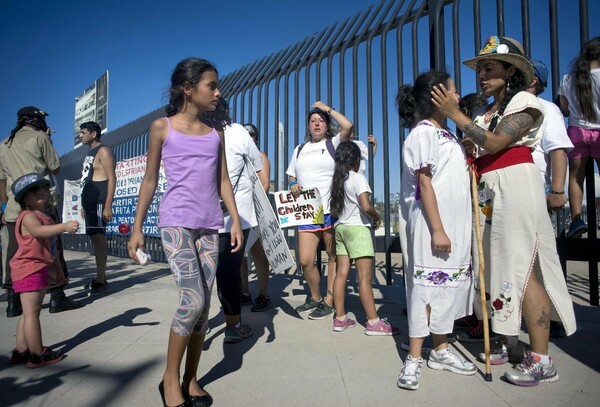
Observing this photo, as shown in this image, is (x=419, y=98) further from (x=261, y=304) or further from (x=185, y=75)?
(x=261, y=304)

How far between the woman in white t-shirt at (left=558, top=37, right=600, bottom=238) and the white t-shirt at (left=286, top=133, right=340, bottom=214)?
6.04ft

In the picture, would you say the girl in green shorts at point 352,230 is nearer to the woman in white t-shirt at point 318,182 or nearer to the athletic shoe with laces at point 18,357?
the woman in white t-shirt at point 318,182

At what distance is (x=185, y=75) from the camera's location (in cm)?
244

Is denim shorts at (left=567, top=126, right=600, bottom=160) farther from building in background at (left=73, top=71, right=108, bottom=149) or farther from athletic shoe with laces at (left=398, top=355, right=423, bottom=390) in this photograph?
building in background at (left=73, top=71, right=108, bottom=149)

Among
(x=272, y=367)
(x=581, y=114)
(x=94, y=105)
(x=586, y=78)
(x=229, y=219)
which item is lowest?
(x=272, y=367)

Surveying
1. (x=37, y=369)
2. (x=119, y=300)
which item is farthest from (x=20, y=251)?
(x=119, y=300)

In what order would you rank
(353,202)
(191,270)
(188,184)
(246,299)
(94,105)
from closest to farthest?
(191,270)
(188,184)
(353,202)
(246,299)
(94,105)

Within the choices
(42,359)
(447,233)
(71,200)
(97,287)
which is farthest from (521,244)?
(71,200)

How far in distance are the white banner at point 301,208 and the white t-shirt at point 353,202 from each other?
0.37 meters

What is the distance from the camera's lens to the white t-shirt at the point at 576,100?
2984mm

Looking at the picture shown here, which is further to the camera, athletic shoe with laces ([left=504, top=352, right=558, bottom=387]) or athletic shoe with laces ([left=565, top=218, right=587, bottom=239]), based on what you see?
athletic shoe with laces ([left=565, top=218, right=587, bottom=239])

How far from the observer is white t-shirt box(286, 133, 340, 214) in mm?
4129

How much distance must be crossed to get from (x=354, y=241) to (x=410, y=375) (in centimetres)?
135

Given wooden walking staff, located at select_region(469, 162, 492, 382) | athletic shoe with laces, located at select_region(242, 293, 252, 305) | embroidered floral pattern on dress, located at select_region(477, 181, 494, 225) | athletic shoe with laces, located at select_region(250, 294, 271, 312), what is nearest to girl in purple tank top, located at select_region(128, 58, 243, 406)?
wooden walking staff, located at select_region(469, 162, 492, 382)
